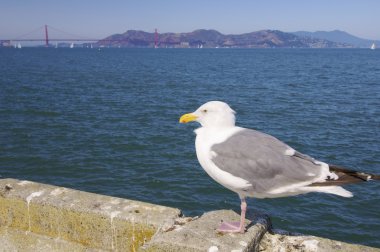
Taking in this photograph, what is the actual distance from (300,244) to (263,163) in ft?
2.64

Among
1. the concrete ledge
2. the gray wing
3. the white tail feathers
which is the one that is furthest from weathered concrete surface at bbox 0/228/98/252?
the white tail feathers

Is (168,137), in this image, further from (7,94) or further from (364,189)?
(7,94)

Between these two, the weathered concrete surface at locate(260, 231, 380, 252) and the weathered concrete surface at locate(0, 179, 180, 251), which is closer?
the weathered concrete surface at locate(260, 231, 380, 252)

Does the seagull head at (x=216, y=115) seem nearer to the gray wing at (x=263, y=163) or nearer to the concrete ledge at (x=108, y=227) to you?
the gray wing at (x=263, y=163)

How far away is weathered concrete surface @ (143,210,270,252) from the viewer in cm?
315

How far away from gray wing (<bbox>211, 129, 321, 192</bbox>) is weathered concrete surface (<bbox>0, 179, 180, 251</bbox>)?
0.78 metres

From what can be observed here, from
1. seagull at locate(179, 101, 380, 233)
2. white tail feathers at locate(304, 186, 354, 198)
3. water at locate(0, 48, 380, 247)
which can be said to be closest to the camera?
white tail feathers at locate(304, 186, 354, 198)

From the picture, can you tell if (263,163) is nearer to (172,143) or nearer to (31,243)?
(31,243)

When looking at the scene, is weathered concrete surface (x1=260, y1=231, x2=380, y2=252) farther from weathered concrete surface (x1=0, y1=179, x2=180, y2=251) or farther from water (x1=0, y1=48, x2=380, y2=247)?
weathered concrete surface (x1=0, y1=179, x2=180, y2=251)

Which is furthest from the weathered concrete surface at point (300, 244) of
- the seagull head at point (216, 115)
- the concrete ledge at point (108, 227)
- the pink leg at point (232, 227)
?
the seagull head at point (216, 115)

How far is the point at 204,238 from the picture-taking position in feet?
10.9

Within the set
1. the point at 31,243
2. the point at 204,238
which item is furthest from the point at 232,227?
the point at 31,243

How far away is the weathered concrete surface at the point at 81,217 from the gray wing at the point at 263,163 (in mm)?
776

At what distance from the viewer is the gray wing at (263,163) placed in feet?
11.8
